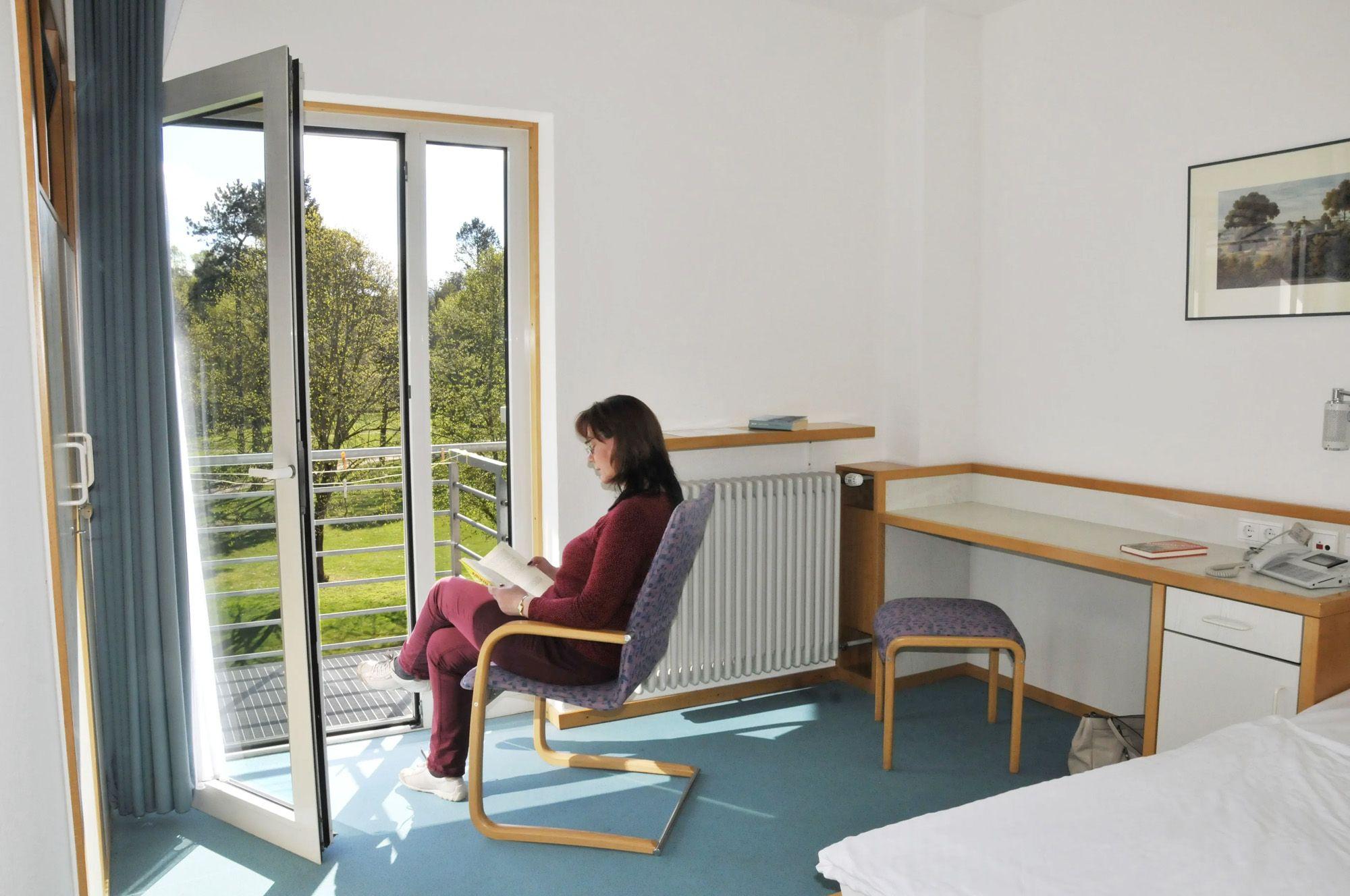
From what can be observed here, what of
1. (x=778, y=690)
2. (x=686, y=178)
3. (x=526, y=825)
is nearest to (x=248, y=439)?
(x=526, y=825)

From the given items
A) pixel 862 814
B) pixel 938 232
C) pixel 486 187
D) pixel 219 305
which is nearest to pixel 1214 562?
pixel 862 814

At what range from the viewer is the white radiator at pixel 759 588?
3.55 metres

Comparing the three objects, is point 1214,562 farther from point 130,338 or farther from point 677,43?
point 130,338

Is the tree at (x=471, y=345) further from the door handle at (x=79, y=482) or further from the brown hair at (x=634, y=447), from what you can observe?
the door handle at (x=79, y=482)

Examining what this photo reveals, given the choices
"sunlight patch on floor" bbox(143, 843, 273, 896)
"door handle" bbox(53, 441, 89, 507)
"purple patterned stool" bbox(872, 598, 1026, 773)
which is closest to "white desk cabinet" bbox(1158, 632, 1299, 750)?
"purple patterned stool" bbox(872, 598, 1026, 773)

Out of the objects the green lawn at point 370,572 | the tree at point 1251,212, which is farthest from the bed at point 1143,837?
the green lawn at point 370,572

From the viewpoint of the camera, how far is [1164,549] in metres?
2.81

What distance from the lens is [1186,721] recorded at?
259 centimetres

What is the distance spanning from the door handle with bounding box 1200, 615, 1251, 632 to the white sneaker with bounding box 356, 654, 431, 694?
225 centimetres

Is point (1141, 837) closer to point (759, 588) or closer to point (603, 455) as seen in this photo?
point (603, 455)

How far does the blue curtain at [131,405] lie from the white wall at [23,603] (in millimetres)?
928

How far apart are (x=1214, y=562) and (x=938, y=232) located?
67.1 inches

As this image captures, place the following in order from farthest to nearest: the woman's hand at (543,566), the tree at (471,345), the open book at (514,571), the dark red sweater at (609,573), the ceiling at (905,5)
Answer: the ceiling at (905,5), the tree at (471,345), the woman's hand at (543,566), the open book at (514,571), the dark red sweater at (609,573)

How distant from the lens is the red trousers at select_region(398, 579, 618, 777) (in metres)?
2.66
